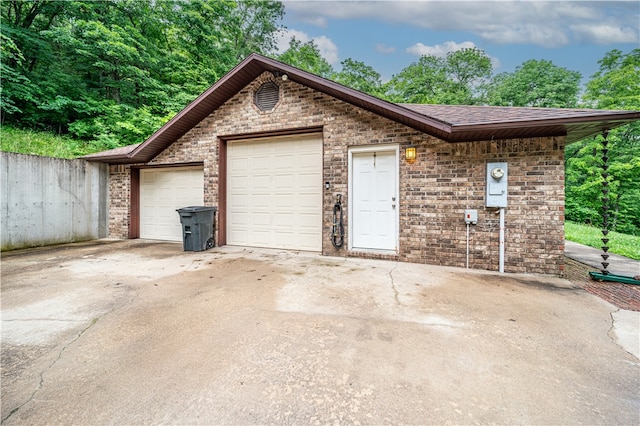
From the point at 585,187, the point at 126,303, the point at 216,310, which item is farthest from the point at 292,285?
the point at 585,187

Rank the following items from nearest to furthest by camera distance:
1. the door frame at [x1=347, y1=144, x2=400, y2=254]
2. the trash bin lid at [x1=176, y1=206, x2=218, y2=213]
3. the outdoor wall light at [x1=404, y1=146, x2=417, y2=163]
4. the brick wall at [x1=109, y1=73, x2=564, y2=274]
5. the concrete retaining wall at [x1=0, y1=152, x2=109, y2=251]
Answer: the brick wall at [x1=109, y1=73, x2=564, y2=274] < the outdoor wall light at [x1=404, y1=146, x2=417, y2=163] < the door frame at [x1=347, y1=144, x2=400, y2=254] < the trash bin lid at [x1=176, y1=206, x2=218, y2=213] < the concrete retaining wall at [x1=0, y1=152, x2=109, y2=251]

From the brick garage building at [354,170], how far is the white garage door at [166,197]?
4 centimetres

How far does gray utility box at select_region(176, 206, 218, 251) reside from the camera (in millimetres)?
5926

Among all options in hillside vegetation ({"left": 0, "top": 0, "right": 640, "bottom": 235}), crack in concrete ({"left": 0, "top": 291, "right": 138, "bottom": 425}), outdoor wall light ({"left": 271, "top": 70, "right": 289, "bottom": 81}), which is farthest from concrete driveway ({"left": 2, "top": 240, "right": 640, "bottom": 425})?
hillside vegetation ({"left": 0, "top": 0, "right": 640, "bottom": 235})

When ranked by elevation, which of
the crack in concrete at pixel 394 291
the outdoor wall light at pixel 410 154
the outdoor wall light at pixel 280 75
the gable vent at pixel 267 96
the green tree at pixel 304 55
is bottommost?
the crack in concrete at pixel 394 291

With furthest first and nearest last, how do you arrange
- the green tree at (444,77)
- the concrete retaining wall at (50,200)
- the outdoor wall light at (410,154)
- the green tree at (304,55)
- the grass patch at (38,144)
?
the green tree at (304,55) < the green tree at (444,77) < the grass patch at (38,144) < the concrete retaining wall at (50,200) < the outdoor wall light at (410,154)

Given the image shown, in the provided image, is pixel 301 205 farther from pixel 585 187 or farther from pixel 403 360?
pixel 585 187

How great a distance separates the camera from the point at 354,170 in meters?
5.46

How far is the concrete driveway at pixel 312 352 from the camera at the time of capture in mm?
1501

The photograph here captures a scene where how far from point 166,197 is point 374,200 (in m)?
6.00

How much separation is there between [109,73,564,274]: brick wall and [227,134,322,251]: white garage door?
1.40ft

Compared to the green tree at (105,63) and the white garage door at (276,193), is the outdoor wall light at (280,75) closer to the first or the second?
the white garage door at (276,193)

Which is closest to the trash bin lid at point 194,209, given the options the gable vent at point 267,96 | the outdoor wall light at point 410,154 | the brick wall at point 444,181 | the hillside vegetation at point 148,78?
the brick wall at point 444,181

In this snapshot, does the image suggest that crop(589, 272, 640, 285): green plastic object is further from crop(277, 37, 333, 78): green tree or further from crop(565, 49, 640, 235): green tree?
crop(277, 37, 333, 78): green tree
